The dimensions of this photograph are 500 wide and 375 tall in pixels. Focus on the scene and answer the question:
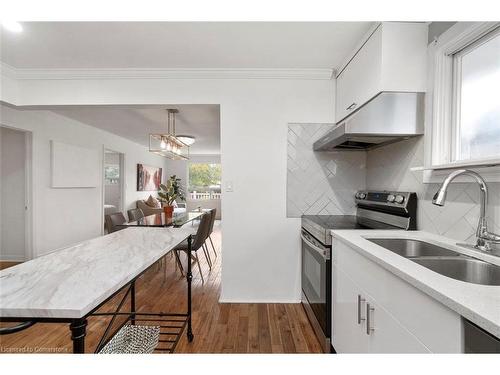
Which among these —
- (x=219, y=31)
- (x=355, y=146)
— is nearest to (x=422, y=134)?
(x=355, y=146)

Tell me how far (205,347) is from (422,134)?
2.15 meters

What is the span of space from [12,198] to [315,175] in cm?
444

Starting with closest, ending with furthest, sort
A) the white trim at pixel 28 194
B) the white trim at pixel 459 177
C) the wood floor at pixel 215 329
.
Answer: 1. the white trim at pixel 459 177
2. the wood floor at pixel 215 329
3. the white trim at pixel 28 194

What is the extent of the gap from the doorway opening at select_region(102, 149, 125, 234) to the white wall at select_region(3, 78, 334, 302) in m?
4.07

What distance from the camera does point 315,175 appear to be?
2.42 m

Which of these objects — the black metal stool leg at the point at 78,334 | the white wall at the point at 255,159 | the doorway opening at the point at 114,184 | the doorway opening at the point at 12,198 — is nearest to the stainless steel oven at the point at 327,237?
the white wall at the point at 255,159

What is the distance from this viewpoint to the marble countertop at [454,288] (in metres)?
0.59

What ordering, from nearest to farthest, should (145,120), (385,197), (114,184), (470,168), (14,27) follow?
(470,168) → (14,27) → (385,197) → (145,120) → (114,184)

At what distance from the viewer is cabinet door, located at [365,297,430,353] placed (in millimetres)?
850

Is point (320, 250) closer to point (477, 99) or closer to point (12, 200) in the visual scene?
point (477, 99)

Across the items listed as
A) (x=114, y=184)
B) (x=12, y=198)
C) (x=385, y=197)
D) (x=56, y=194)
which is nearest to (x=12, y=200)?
(x=12, y=198)

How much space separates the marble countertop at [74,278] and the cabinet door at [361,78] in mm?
1730

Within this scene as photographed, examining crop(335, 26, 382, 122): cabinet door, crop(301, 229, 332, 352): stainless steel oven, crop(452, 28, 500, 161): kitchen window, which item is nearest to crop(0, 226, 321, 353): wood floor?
crop(301, 229, 332, 352): stainless steel oven

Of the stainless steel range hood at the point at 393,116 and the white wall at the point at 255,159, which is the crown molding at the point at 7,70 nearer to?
the white wall at the point at 255,159
